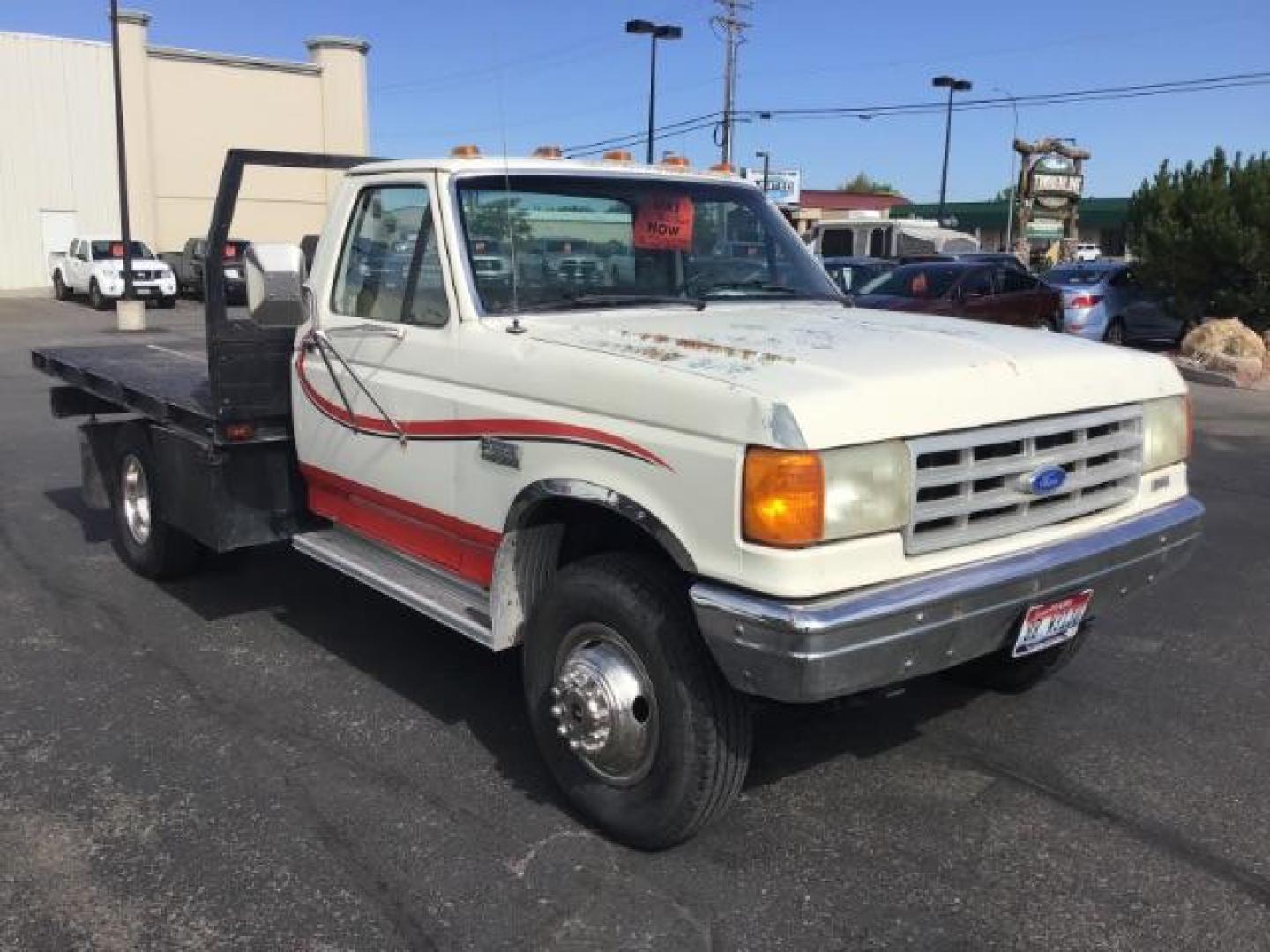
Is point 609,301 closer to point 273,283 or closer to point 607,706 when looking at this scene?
point 273,283

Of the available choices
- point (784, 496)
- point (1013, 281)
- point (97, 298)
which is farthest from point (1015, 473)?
point (97, 298)

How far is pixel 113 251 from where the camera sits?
96.6 feet

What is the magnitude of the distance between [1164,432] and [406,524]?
8.90 feet

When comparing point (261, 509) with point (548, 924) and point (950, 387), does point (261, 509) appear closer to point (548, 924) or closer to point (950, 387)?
point (548, 924)

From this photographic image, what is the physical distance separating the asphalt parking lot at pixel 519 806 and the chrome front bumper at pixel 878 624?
0.71 metres

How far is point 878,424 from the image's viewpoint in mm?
3002

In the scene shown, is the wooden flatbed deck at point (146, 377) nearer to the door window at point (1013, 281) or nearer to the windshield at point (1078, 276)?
the door window at point (1013, 281)

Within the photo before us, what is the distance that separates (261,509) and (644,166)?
2.21m

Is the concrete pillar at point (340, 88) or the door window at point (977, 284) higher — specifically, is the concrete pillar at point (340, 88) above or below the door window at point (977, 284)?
above

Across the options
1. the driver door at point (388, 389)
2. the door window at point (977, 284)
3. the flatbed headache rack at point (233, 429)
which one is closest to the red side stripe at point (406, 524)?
the driver door at point (388, 389)

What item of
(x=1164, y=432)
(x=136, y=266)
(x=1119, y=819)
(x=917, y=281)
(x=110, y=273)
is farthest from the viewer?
(x=110, y=273)

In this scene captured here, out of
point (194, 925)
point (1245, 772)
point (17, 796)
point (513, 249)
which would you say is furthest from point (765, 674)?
point (17, 796)

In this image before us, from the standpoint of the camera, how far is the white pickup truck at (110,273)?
28.7m

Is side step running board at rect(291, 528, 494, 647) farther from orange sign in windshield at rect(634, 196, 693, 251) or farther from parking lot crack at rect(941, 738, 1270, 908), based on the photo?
parking lot crack at rect(941, 738, 1270, 908)
